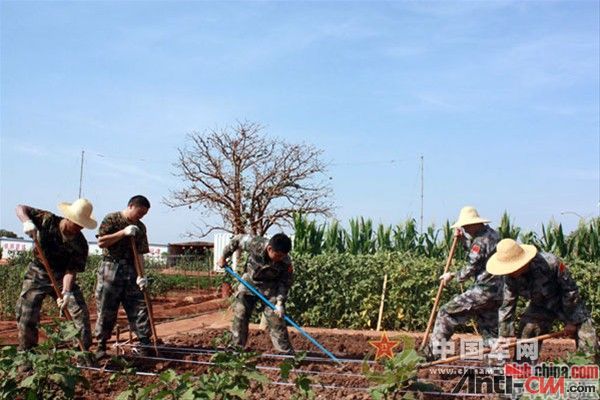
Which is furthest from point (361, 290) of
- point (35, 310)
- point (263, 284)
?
point (35, 310)

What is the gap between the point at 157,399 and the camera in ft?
12.6

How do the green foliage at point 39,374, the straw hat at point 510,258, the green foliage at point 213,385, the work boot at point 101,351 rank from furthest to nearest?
1. the work boot at point 101,351
2. the straw hat at point 510,258
3. the green foliage at point 39,374
4. the green foliage at point 213,385

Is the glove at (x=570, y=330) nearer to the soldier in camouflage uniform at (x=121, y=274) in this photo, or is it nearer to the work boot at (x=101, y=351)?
the soldier in camouflage uniform at (x=121, y=274)

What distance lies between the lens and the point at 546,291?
5.45 metres

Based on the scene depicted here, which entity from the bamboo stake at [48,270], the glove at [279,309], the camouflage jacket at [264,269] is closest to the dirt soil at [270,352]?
the glove at [279,309]

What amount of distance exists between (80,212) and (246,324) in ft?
6.49

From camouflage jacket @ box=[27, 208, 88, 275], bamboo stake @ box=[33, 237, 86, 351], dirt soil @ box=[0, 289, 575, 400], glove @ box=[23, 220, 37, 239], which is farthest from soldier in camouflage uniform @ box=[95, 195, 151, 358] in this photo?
glove @ box=[23, 220, 37, 239]

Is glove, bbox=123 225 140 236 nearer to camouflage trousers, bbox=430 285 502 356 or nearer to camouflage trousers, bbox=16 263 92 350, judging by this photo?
camouflage trousers, bbox=16 263 92 350

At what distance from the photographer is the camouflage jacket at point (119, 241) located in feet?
21.6

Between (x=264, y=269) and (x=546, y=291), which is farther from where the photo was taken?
(x=264, y=269)

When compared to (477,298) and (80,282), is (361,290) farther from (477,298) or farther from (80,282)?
(80,282)

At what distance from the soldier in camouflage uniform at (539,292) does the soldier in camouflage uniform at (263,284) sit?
7.08 ft

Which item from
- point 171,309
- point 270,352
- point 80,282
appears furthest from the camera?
point 80,282

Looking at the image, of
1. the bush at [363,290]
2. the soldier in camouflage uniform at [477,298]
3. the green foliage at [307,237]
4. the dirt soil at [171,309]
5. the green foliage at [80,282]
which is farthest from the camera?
the green foliage at [80,282]
